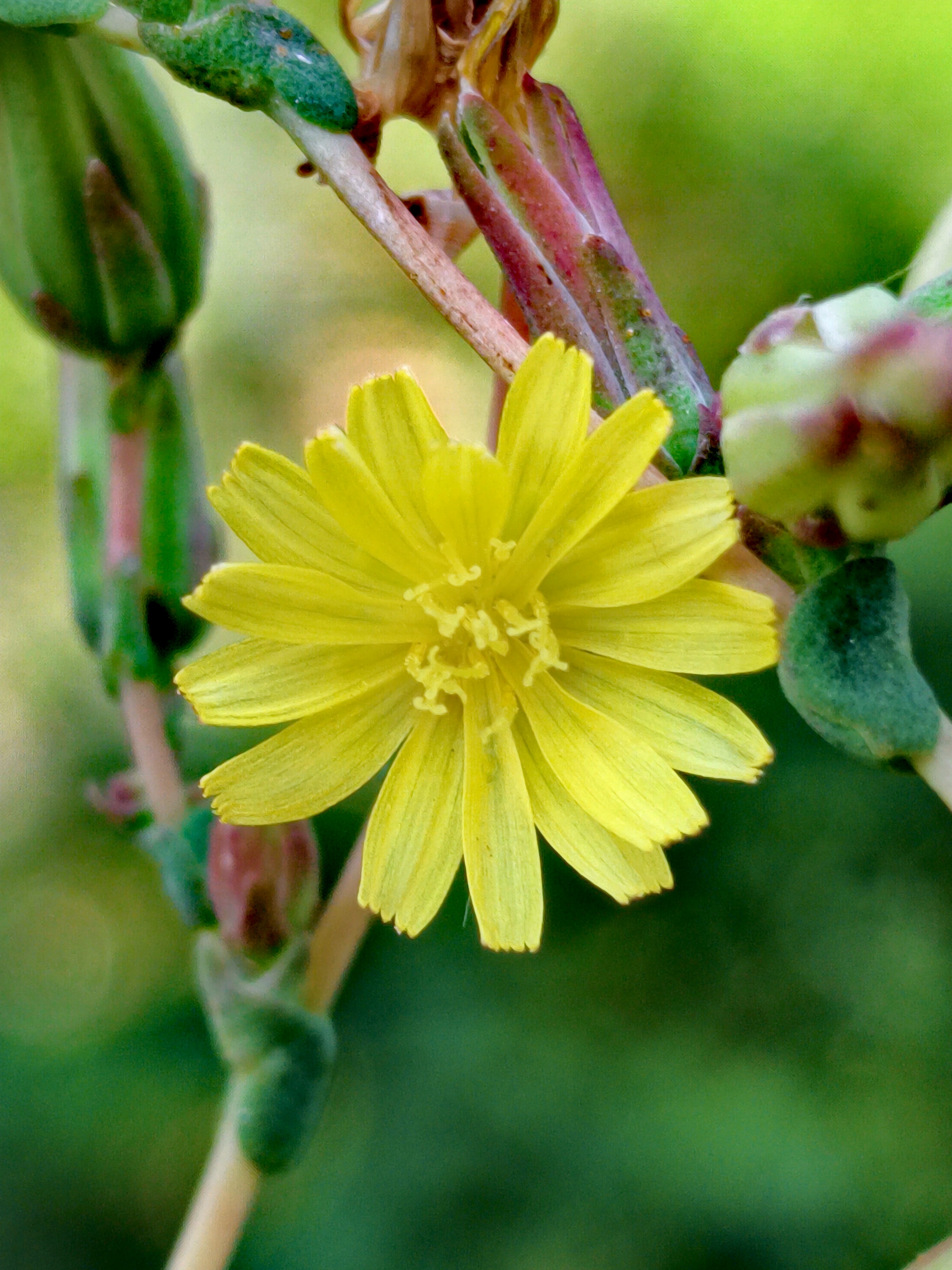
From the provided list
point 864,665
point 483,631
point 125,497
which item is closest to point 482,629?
point 483,631

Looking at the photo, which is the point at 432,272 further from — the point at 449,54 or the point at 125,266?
the point at 125,266

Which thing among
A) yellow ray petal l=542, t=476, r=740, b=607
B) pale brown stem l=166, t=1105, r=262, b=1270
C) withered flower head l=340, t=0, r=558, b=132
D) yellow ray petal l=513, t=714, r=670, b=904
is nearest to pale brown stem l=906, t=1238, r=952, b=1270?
yellow ray petal l=513, t=714, r=670, b=904

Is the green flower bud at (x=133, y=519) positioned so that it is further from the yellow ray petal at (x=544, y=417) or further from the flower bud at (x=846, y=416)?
the flower bud at (x=846, y=416)

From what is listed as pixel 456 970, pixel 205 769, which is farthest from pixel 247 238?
pixel 456 970

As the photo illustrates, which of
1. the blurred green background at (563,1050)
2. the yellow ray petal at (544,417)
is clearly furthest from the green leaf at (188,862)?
the blurred green background at (563,1050)

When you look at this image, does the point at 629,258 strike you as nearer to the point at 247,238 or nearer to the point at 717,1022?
the point at 717,1022

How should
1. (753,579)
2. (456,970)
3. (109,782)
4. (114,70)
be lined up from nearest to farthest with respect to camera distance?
1. (753,579)
2. (114,70)
3. (109,782)
4. (456,970)

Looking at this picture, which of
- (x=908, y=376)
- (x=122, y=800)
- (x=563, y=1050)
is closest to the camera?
(x=908, y=376)
